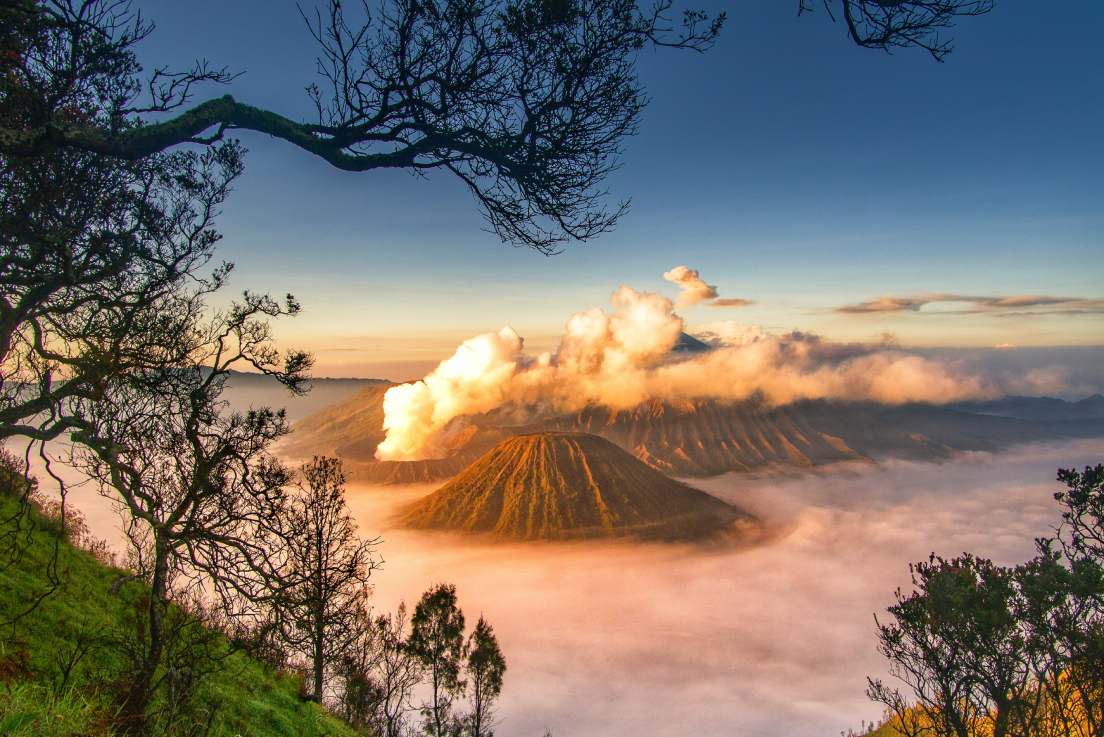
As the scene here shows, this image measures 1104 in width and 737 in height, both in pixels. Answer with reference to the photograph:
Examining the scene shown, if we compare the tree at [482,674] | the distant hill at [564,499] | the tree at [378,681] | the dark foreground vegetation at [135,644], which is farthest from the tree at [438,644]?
the distant hill at [564,499]

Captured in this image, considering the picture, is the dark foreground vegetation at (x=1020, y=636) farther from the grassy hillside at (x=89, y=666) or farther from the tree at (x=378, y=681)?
the tree at (x=378, y=681)

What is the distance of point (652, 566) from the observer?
147 metres

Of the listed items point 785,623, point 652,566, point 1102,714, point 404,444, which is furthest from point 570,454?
point 1102,714

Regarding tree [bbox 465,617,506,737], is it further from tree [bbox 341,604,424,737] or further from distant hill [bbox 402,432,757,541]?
distant hill [bbox 402,432,757,541]

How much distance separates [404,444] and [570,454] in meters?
62.1

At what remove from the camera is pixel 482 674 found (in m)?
27.2

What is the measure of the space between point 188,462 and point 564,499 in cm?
15269

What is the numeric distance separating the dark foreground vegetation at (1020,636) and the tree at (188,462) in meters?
14.6

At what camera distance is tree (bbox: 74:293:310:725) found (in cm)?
479

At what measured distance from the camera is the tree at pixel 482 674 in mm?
26908

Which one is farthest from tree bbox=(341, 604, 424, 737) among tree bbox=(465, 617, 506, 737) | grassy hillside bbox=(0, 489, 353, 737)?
grassy hillside bbox=(0, 489, 353, 737)

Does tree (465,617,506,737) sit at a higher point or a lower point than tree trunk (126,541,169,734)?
lower

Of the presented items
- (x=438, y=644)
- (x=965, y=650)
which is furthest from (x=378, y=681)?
(x=965, y=650)

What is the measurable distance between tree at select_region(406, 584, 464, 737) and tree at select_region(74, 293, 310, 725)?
2192 cm
